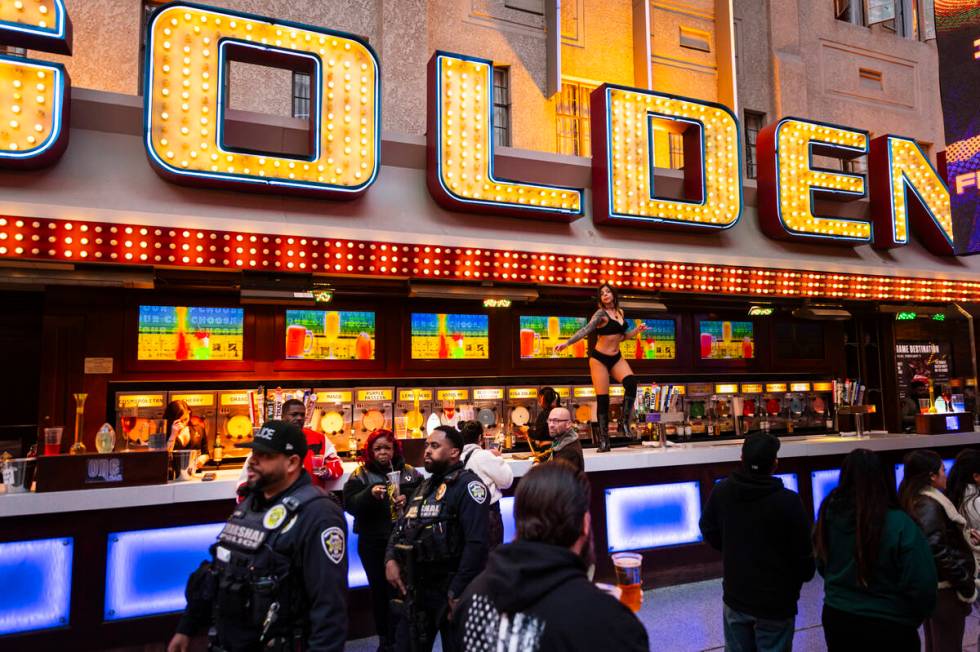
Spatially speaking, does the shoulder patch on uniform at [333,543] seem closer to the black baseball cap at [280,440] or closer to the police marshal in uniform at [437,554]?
the black baseball cap at [280,440]

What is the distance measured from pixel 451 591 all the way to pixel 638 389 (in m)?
4.41

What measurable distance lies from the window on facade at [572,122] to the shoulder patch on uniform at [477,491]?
9.01m

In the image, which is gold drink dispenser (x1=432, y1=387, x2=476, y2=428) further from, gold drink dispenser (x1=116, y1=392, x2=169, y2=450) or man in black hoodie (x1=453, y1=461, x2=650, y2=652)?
man in black hoodie (x1=453, y1=461, x2=650, y2=652)

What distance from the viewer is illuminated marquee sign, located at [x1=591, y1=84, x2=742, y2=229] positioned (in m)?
7.37

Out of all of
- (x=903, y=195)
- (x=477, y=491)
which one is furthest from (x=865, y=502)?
(x=903, y=195)

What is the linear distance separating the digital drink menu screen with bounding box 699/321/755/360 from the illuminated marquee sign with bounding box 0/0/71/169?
919 cm

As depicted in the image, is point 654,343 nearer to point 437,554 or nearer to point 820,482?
point 820,482

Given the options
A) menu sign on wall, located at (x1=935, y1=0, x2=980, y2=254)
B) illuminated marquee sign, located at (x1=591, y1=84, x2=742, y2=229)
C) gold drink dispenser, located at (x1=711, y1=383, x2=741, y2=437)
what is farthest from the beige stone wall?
menu sign on wall, located at (x1=935, y1=0, x2=980, y2=254)

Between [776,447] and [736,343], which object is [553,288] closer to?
[736,343]

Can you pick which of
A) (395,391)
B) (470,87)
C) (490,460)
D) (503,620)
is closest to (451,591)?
(490,460)

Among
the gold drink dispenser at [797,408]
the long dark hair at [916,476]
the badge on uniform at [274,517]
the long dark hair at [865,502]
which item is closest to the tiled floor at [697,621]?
the long dark hair at [916,476]

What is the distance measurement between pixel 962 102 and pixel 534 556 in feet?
13.9

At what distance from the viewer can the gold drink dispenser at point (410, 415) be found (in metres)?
9.02

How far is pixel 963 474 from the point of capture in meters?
4.23
